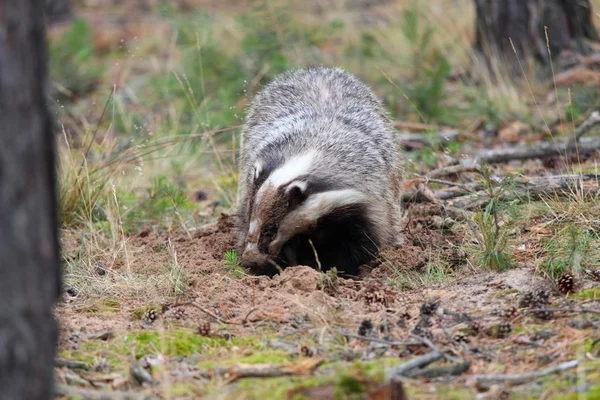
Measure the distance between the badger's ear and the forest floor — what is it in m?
0.40

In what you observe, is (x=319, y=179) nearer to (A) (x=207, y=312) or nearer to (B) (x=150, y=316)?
(A) (x=207, y=312)

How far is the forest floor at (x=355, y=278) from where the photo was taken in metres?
3.57

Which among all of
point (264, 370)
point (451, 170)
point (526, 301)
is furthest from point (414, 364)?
point (451, 170)

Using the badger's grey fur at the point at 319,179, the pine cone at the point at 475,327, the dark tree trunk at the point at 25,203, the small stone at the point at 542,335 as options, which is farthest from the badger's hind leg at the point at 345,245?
the dark tree trunk at the point at 25,203

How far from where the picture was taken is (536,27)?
924 centimetres

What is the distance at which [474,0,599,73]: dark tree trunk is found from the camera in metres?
9.20

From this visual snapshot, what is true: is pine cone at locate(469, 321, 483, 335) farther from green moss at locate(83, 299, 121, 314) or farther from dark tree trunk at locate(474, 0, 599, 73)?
dark tree trunk at locate(474, 0, 599, 73)

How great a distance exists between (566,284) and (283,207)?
5.24 feet

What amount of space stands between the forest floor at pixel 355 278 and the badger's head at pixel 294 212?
20cm

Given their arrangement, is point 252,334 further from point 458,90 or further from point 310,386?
point 458,90

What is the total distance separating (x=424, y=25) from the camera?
35.1 ft

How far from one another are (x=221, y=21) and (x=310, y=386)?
9.00m

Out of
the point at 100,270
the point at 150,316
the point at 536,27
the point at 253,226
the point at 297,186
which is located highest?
the point at 536,27

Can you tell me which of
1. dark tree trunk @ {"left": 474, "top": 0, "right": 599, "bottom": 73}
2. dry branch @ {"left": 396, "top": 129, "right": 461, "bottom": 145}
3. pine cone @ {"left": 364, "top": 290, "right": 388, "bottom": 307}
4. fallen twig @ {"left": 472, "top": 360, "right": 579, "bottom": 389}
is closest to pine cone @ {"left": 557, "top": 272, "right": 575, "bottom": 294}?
pine cone @ {"left": 364, "top": 290, "right": 388, "bottom": 307}
